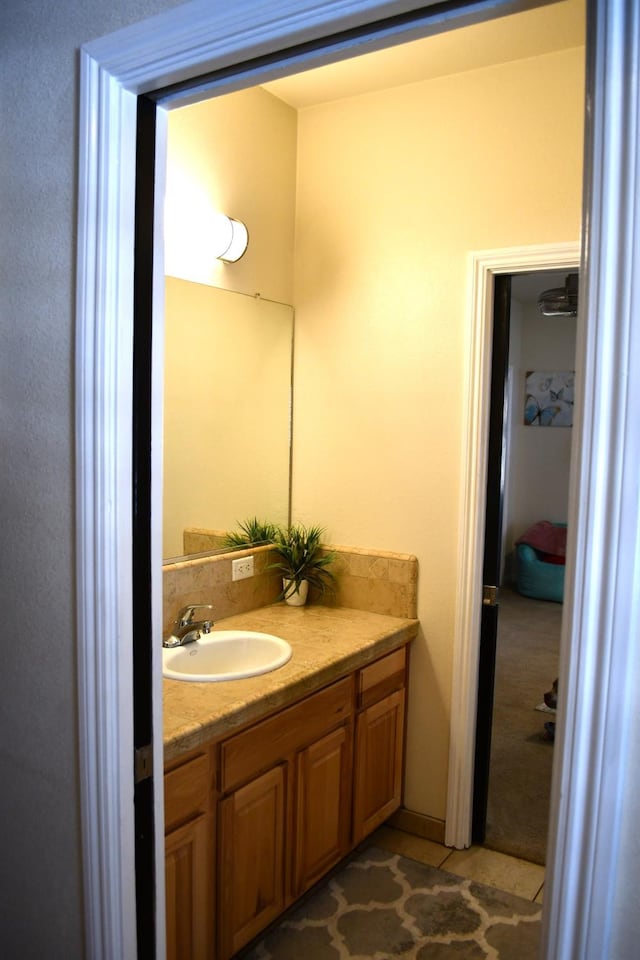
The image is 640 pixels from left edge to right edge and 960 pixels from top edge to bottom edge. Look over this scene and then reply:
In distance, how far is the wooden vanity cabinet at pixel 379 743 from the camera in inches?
102

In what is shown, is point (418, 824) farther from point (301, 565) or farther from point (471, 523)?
point (471, 523)

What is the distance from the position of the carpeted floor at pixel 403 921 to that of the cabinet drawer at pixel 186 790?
2.31ft

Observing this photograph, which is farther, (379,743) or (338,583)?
(338,583)

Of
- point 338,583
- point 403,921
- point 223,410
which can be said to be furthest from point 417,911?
point 223,410

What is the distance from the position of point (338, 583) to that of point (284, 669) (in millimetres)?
802

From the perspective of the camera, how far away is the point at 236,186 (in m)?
2.71

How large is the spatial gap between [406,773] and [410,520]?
1009 millimetres

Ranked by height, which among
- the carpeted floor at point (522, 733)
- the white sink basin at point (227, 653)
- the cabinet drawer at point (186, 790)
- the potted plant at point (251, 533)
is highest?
the potted plant at point (251, 533)

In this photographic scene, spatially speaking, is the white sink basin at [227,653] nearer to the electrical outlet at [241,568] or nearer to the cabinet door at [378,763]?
the electrical outlet at [241,568]

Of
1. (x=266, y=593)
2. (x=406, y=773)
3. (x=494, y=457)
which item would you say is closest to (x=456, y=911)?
(x=406, y=773)

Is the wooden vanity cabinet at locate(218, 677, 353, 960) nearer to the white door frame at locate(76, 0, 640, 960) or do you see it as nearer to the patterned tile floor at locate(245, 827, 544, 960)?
the patterned tile floor at locate(245, 827, 544, 960)

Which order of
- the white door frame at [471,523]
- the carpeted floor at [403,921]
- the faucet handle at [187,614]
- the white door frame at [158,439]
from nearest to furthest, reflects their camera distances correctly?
the white door frame at [158,439] → the carpeted floor at [403,921] → the faucet handle at [187,614] → the white door frame at [471,523]

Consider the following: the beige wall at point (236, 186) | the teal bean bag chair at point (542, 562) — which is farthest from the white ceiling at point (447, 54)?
the teal bean bag chair at point (542, 562)

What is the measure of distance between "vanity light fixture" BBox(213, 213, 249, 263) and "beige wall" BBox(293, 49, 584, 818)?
42 centimetres
